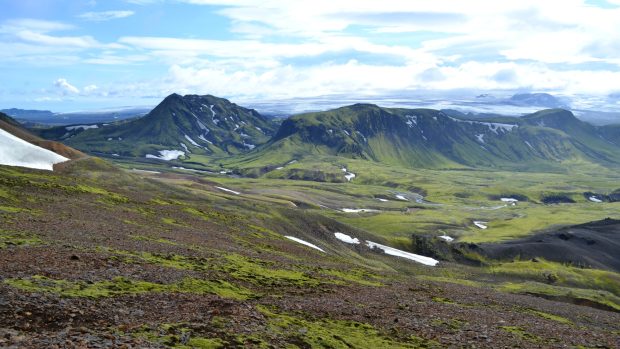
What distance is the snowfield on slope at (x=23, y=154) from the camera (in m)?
111

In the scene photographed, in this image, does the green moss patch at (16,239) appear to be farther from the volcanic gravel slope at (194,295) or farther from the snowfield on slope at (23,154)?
the snowfield on slope at (23,154)

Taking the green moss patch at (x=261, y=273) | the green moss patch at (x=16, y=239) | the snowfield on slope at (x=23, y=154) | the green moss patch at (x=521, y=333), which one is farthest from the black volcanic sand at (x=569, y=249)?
the green moss patch at (x=16, y=239)

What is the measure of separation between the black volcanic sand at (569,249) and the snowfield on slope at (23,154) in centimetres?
12589

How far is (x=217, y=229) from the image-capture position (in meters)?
88.8

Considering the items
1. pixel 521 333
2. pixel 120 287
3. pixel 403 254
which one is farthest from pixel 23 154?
pixel 521 333

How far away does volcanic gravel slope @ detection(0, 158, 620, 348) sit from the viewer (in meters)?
27.8

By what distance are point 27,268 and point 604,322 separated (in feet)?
229

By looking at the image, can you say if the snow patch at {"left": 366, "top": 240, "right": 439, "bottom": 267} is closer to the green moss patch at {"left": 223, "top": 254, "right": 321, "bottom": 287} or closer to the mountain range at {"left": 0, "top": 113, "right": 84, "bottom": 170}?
the green moss patch at {"left": 223, "top": 254, "right": 321, "bottom": 287}

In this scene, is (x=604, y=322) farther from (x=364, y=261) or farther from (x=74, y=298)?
(x=74, y=298)

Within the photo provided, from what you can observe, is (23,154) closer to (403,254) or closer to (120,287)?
(403,254)

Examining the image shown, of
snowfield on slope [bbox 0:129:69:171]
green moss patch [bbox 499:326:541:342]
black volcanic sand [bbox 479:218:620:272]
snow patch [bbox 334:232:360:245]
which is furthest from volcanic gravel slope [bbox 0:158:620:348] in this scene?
black volcanic sand [bbox 479:218:620:272]

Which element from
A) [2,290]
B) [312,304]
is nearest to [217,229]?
[312,304]

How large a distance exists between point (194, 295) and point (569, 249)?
158 meters

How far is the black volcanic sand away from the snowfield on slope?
12589cm
